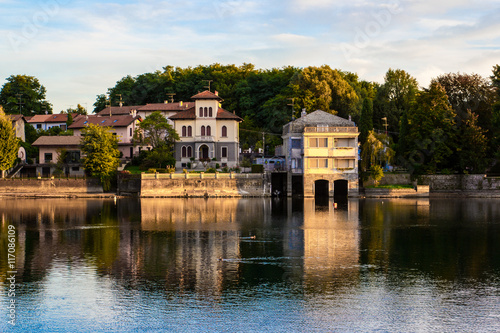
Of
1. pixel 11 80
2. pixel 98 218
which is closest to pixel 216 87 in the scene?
pixel 11 80

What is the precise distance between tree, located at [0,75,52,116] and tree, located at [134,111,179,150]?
53.9m

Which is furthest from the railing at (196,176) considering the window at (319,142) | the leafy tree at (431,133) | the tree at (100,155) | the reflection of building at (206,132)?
the leafy tree at (431,133)

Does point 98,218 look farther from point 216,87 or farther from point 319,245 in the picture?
point 216,87

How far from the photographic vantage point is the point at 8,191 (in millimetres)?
80062

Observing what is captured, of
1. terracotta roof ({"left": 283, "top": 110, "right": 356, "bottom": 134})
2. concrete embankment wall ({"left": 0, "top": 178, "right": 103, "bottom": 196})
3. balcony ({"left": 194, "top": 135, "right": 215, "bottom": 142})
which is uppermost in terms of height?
terracotta roof ({"left": 283, "top": 110, "right": 356, "bottom": 134})

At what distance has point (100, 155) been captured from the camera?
79.9 metres

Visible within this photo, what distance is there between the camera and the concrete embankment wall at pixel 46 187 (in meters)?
80.2

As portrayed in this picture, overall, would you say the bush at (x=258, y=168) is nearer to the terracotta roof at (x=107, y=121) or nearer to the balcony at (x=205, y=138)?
the balcony at (x=205, y=138)

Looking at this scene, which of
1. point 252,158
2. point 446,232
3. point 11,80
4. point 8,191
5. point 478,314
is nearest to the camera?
point 478,314

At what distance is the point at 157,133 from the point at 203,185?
14743 millimetres

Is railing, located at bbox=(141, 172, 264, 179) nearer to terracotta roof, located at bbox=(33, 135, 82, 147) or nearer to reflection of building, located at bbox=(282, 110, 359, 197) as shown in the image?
reflection of building, located at bbox=(282, 110, 359, 197)

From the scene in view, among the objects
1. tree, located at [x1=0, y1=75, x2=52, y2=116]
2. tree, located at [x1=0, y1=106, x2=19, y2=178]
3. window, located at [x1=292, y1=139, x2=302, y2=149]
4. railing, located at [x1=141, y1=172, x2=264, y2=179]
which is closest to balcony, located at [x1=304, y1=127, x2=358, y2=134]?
window, located at [x1=292, y1=139, x2=302, y2=149]

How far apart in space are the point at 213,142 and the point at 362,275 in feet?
190

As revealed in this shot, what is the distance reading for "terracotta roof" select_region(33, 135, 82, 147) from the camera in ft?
300
